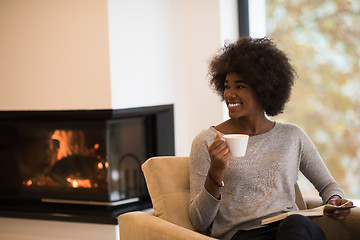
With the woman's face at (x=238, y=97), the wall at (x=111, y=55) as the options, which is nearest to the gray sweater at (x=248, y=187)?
the woman's face at (x=238, y=97)

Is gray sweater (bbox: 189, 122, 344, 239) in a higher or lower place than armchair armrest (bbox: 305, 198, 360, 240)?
higher

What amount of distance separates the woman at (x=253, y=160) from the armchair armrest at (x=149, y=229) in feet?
0.46

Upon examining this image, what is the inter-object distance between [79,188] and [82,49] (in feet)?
3.01

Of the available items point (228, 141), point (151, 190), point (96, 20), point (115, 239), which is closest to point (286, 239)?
point (228, 141)

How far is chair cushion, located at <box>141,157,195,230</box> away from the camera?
2.12 m

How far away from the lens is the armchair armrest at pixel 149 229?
1.85 m

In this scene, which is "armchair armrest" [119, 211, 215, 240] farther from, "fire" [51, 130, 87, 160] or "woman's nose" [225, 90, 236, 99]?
"fire" [51, 130, 87, 160]

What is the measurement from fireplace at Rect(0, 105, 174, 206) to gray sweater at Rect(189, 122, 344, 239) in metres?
1.22

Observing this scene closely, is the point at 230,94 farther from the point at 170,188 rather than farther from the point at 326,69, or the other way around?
the point at 326,69

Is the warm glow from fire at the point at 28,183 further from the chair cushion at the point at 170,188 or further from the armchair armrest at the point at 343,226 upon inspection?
the armchair armrest at the point at 343,226

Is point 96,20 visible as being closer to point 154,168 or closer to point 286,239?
point 154,168

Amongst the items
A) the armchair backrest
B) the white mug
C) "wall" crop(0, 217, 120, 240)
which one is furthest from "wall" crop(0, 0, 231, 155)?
the white mug

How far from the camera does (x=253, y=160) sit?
6.89 feet

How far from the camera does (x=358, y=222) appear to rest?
2.10m
